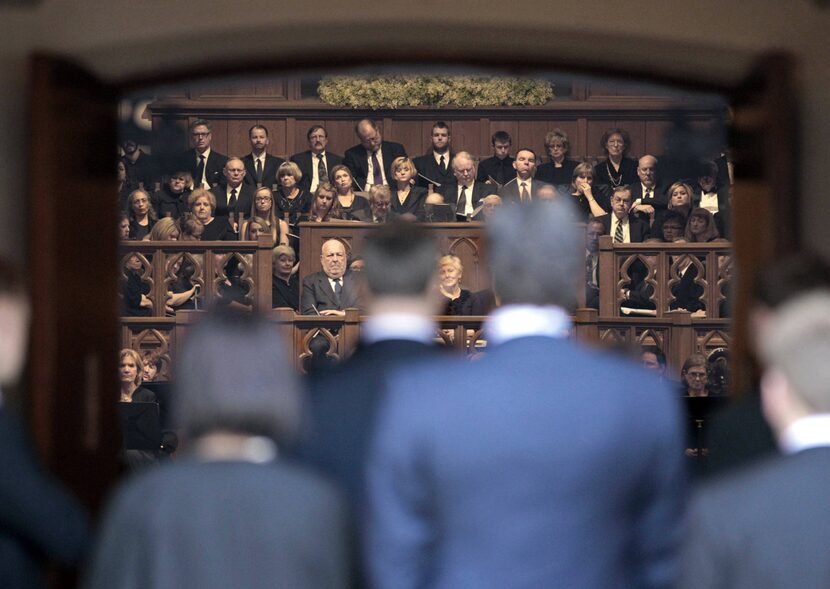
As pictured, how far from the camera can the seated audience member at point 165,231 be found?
35.1 feet

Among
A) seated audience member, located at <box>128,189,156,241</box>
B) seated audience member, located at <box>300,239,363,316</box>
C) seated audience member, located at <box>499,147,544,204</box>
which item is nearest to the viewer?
seated audience member, located at <box>300,239,363,316</box>

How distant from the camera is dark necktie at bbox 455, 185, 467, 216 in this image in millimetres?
11156

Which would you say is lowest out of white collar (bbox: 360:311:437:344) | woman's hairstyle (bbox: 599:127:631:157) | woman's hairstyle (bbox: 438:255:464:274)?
white collar (bbox: 360:311:437:344)

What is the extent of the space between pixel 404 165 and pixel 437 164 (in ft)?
0.92

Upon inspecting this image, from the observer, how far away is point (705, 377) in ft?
33.9

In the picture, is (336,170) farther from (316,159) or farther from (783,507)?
(783,507)

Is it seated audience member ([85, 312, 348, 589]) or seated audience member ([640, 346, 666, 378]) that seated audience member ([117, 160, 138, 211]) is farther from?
seated audience member ([85, 312, 348, 589])

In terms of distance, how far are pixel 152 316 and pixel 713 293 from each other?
405 centimetres

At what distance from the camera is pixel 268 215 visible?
11.0m

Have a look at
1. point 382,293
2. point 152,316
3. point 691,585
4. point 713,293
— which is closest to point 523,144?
point 713,293

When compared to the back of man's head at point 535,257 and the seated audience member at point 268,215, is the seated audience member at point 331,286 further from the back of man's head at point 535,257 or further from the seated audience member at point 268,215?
the back of man's head at point 535,257

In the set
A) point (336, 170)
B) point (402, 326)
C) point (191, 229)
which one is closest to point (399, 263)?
point (402, 326)

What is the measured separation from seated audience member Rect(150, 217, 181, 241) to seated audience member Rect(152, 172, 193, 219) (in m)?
0.24

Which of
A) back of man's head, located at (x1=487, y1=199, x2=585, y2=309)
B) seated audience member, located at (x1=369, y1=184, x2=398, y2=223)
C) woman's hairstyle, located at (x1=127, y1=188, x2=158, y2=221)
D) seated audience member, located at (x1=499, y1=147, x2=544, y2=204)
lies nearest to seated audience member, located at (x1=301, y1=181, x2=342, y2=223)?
seated audience member, located at (x1=369, y1=184, x2=398, y2=223)
